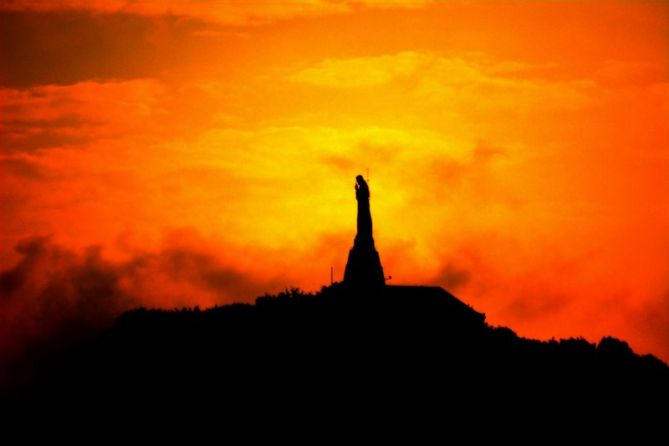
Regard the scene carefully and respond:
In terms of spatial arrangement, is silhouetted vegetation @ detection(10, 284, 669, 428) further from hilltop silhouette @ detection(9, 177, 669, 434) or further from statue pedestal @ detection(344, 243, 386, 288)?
statue pedestal @ detection(344, 243, 386, 288)

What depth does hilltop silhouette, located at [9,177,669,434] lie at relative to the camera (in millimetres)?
42781

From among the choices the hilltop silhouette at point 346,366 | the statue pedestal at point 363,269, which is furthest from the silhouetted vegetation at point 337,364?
the statue pedestal at point 363,269

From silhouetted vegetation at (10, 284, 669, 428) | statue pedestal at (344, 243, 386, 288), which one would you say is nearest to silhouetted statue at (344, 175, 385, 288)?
statue pedestal at (344, 243, 386, 288)

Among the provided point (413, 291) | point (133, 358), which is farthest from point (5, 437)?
point (413, 291)

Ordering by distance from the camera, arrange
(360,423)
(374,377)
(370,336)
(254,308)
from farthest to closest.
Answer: (254,308), (370,336), (374,377), (360,423)

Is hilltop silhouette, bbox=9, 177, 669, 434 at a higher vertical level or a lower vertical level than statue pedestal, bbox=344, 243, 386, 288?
lower

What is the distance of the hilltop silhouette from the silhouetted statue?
105mm

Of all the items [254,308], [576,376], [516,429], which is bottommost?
[516,429]

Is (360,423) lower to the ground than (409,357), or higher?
lower

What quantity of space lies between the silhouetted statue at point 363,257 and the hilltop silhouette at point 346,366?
11cm

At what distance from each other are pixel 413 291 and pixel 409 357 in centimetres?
747

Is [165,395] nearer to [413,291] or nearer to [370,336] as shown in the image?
[370,336]

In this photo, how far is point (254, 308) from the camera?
5119 centimetres

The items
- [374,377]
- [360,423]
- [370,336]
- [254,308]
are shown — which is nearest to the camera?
[360,423]
